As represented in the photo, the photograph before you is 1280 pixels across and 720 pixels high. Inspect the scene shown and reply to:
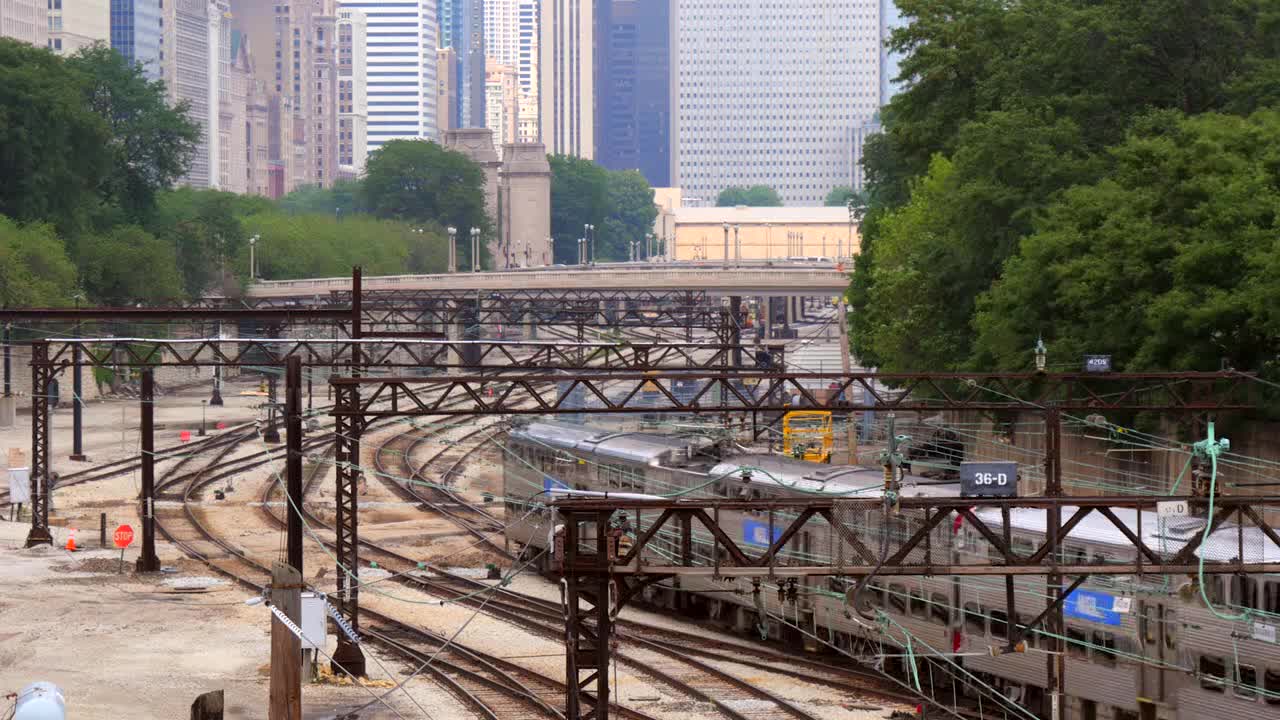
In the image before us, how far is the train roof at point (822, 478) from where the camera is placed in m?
34.4

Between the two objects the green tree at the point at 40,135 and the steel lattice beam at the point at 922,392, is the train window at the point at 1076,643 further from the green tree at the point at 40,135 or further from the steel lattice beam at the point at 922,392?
the green tree at the point at 40,135

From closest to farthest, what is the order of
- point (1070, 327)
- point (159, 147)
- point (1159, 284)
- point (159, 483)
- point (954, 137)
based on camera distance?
point (1159, 284) → point (1070, 327) → point (159, 483) → point (954, 137) → point (159, 147)

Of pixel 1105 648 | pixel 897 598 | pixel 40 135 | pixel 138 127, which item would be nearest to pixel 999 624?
pixel 1105 648

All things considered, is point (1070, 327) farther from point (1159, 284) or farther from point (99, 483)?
point (99, 483)

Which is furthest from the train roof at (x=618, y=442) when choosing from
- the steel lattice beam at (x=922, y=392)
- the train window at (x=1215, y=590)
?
the train window at (x=1215, y=590)

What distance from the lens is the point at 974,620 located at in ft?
103

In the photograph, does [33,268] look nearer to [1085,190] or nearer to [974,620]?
[1085,190]

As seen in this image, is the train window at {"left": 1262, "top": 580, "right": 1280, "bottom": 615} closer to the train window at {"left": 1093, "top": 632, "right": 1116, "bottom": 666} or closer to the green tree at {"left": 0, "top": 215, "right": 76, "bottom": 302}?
the train window at {"left": 1093, "top": 632, "right": 1116, "bottom": 666}

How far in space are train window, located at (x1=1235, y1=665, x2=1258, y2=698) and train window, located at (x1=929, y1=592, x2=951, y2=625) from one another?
6.12 metres

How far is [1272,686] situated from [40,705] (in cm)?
1670

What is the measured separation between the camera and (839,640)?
35375 mm

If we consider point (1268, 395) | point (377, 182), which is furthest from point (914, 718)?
point (377, 182)

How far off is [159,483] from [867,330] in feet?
92.2

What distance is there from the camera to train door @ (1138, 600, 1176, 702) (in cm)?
2772
